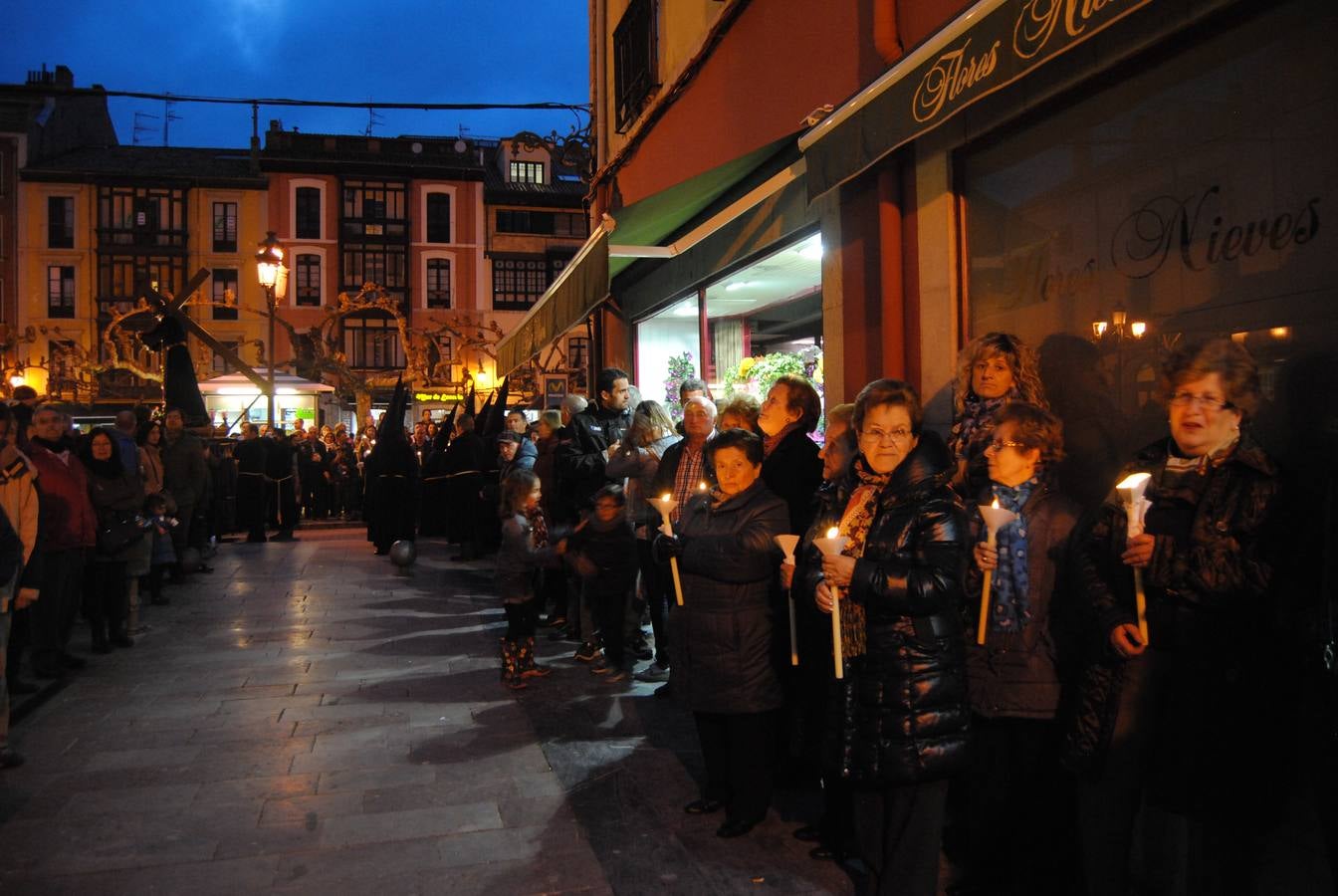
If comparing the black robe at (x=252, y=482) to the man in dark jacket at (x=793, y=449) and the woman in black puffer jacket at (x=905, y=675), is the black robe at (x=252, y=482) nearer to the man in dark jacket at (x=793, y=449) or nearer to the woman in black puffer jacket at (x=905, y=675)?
the man in dark jacket at (x=793, y=449)

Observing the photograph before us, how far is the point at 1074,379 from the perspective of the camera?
4.61 m

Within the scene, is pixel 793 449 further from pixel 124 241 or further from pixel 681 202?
pixel 124 241

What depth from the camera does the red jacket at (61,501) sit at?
288 inches

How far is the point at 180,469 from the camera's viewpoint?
1217 cm

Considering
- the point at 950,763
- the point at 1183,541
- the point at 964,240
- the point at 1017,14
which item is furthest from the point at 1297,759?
the point at 964,240

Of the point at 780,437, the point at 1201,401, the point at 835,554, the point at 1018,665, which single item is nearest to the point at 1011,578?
the point at 1018,665

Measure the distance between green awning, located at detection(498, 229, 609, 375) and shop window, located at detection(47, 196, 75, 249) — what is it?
43.1 meters

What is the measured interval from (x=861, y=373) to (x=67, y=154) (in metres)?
54.3

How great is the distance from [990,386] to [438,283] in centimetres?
4922

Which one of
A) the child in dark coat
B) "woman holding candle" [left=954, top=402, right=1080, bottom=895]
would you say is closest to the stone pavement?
the child in dark coat

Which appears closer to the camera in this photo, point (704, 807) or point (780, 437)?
point (704, 807)

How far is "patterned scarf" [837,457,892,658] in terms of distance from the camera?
361cm

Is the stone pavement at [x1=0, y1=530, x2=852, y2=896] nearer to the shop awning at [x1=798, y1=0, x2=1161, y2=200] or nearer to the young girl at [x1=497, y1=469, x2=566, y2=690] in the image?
the young girl at [x1=497, y1=469, x2=566, y2=690]

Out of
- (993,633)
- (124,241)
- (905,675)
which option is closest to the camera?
(905,675)
